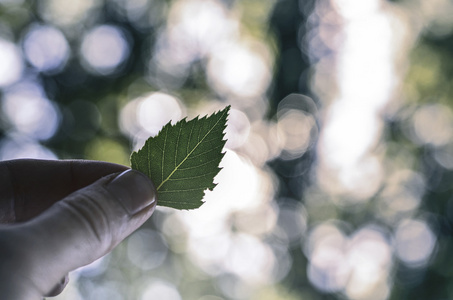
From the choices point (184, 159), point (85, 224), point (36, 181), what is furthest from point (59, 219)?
point (36, 181)

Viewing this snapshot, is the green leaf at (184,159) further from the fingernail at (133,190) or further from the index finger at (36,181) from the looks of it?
the index finger at (36,181)

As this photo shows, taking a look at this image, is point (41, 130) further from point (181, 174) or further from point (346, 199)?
point (181, 174)

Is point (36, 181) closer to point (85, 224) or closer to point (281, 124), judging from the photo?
point (85, 224)

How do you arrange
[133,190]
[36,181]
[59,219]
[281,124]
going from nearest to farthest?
[59,219] < [133,190] < [36,181] < [281,124]

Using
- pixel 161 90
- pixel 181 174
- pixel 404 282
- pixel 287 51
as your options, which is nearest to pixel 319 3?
pixel 287 51

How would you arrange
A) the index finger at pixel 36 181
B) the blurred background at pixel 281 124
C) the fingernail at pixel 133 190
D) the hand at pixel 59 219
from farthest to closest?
1. the blurred background at pixel 281 124
2. the index finger at pixel 36 181
3. the fingernail at pixel 133 190
4. the hand at pixel 59 219

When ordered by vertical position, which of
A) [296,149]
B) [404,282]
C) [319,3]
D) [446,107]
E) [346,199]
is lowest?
[404,282]

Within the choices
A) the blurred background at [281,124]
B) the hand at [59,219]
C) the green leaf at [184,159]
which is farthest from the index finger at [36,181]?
the blurred background at [281,124]
